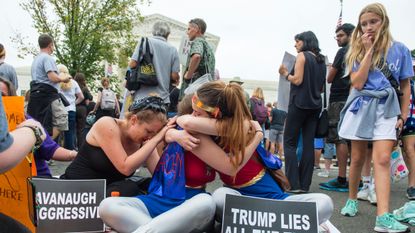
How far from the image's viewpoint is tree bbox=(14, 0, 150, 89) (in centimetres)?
1914

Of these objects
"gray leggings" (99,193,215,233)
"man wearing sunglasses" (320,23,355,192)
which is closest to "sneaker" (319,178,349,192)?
"man wearing sunglasses" (320,23,355,192)

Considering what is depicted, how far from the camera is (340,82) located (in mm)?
4875

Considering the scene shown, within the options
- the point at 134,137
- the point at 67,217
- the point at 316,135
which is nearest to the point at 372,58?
the point at 316,135

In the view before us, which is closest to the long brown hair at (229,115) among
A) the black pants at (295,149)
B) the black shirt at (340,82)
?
the black pants at (295,149)

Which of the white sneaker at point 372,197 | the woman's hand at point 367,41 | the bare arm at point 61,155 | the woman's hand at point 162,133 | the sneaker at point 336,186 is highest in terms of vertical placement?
the woman's hand at point 367,41

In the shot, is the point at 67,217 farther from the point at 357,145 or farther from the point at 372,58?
the point at 372,58

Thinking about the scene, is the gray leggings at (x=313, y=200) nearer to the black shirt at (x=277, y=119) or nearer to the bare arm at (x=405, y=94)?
the bare arm at (x=405, y=94)

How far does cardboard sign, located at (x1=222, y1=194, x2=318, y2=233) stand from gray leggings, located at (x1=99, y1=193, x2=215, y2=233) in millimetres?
139

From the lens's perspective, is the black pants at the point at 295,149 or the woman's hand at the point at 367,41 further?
the black pants at the point at 295,149

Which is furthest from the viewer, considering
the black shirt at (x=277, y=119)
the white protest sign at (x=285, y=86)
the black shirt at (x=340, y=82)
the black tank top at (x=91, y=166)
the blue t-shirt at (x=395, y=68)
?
the black shirt at (x=277, y=119)

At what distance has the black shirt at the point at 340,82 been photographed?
4777mm

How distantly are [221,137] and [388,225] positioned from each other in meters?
1.38

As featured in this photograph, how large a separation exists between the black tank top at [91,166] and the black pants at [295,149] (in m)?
2.04

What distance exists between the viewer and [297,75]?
14.9 ft
